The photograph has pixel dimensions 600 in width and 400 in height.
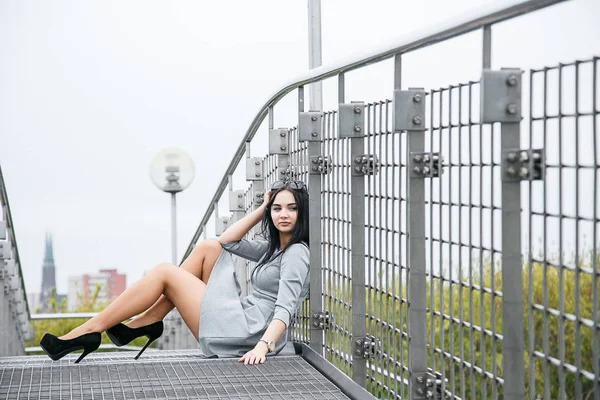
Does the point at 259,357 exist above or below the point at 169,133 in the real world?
below

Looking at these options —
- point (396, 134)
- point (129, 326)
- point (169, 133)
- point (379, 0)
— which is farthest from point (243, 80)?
point (396, 134)

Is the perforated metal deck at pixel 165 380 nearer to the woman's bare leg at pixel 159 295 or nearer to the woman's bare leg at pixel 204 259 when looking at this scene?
the woman's bare leg at pixel 159 295

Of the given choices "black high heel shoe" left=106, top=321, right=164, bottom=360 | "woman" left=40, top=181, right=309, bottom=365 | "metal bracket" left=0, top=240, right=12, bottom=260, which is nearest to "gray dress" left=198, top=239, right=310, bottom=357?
"woman" left=40, top=181, right=309, bottom=365

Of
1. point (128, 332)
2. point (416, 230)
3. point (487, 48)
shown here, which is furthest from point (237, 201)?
point (487, 48)

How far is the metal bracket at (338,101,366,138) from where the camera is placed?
383cm

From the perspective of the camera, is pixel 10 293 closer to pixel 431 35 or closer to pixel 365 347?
pixel 365 347

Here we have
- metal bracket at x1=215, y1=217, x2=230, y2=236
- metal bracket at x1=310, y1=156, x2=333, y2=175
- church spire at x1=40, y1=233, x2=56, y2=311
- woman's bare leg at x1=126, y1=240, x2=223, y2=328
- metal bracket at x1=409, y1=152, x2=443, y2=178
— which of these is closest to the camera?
metal bracket at x1=409, y1=152, x2=443, y2=178

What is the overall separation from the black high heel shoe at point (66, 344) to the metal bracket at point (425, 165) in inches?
88.6

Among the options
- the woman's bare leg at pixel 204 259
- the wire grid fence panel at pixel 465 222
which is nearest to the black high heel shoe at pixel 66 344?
the woman's bare leg at pixel 204 259

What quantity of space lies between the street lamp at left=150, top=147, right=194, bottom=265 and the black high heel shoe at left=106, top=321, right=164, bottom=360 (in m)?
6.80

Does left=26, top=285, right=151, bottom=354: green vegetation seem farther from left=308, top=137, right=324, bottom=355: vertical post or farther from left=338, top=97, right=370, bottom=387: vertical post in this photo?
left=338, top=97, right=370, bottom=387: vertical post

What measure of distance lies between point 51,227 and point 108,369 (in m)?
14.3

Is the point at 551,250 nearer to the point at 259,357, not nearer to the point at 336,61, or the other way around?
the point at 336,61

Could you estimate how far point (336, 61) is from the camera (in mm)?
4020
